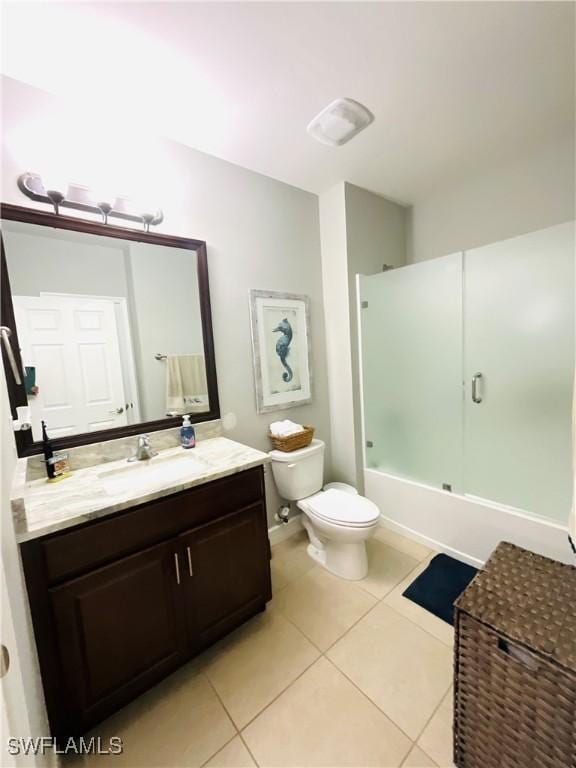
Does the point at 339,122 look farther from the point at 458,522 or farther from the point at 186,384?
the point at 458,522

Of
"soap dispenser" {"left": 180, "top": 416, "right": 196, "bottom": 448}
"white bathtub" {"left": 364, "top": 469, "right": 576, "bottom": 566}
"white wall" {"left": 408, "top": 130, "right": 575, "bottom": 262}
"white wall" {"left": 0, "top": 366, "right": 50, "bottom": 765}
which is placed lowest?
"white bathtub" {"left": 364, "top": 469, "right": 576, "bottom": 566}

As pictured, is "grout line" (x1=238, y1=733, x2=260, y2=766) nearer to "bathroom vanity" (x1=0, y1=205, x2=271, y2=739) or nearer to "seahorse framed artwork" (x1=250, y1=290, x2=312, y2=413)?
"bathroom vanity" (x1=0, y1=205, x2=271, y2=739)

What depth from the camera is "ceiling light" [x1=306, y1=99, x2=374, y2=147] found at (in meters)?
1.46

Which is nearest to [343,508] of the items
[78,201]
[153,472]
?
[153,472]

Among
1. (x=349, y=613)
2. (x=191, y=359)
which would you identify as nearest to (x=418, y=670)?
→ (x=349, y=613)

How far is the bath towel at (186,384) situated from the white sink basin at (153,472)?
0.93 feet

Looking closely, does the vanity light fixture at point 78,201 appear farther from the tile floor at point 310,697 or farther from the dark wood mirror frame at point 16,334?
the tile floor at point 310,697

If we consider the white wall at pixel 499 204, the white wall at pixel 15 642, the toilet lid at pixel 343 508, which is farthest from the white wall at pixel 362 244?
the white wall at pixel 15 642

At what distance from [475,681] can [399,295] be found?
6.65 feet

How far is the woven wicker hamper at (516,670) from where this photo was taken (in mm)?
795

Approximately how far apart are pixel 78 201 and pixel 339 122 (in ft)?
4.26

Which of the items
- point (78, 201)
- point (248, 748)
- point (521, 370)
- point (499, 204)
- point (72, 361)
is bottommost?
point (248, 748)

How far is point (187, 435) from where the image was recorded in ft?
5.42

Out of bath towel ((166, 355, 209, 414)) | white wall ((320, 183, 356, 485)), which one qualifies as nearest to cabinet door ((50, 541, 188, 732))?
bath towel ((166, 355, 209, 414))
